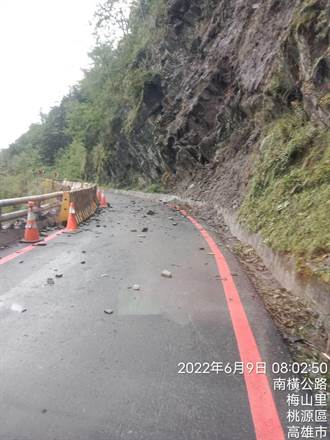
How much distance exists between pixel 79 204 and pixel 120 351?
30.2 ft

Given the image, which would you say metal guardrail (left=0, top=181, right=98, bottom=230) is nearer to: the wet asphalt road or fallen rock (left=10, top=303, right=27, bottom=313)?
the wet asphalt road

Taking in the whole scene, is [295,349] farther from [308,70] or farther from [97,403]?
[308,70]

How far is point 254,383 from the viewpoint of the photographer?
293 cm

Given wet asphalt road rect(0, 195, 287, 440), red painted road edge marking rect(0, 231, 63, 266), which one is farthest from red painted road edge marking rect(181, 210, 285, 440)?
red painted road edge marking rect(0, 231, 63, 266)

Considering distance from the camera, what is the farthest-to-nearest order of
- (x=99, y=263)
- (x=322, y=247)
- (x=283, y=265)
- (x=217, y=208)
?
1. (x=217, y=208)
2. (x=99, y=263)
3. (x=283, y=265)
4. (x=322, y=247)

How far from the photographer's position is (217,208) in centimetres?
1380

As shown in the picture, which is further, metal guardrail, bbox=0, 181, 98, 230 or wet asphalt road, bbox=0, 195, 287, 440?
→ metal guardrail, bbox=0, 181, 98, 230

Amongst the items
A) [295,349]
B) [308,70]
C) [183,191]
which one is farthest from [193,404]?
[183,191]

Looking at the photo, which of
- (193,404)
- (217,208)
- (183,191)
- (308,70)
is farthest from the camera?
(183,191)

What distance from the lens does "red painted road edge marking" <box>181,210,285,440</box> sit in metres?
2.43

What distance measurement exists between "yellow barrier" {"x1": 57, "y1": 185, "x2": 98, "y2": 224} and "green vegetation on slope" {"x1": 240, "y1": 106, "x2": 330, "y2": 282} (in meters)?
4.82

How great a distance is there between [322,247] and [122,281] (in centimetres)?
261

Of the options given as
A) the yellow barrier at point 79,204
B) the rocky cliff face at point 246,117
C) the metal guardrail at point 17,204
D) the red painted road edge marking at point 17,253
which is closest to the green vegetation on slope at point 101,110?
the rocky cliff face at point 246,117

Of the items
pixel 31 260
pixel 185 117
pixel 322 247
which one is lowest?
pixel 31 260
